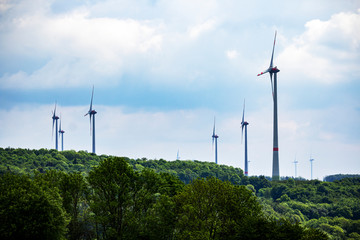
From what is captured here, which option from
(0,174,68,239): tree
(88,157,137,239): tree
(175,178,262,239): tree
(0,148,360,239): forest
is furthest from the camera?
(88,157,137,239): tree

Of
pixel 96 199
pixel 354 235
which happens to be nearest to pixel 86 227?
pixel 96 199

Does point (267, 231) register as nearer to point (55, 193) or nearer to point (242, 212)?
point (242, 212)

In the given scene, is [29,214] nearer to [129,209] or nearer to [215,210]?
[129,209]

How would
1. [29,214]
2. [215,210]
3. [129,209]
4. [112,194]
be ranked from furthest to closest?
[129,209]
[112,194]
[215,210]
[29,214]

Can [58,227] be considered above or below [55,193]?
below

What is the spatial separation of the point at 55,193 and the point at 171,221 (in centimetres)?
2346

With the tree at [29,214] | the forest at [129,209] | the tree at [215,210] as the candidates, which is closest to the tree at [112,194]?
the forest at [129,209]

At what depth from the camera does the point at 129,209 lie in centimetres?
9475

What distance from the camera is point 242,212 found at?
3231 inches

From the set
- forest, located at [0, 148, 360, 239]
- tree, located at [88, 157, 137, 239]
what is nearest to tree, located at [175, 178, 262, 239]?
forest, located at [0, 148, 360, 239]

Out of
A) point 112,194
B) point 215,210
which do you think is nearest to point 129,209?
point 112,194

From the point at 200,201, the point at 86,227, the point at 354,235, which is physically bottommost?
the point at 354,235

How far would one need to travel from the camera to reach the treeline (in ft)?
229

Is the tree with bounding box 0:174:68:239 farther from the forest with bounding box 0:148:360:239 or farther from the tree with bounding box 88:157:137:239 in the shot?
the tree with bounding box 88:157:137:239
